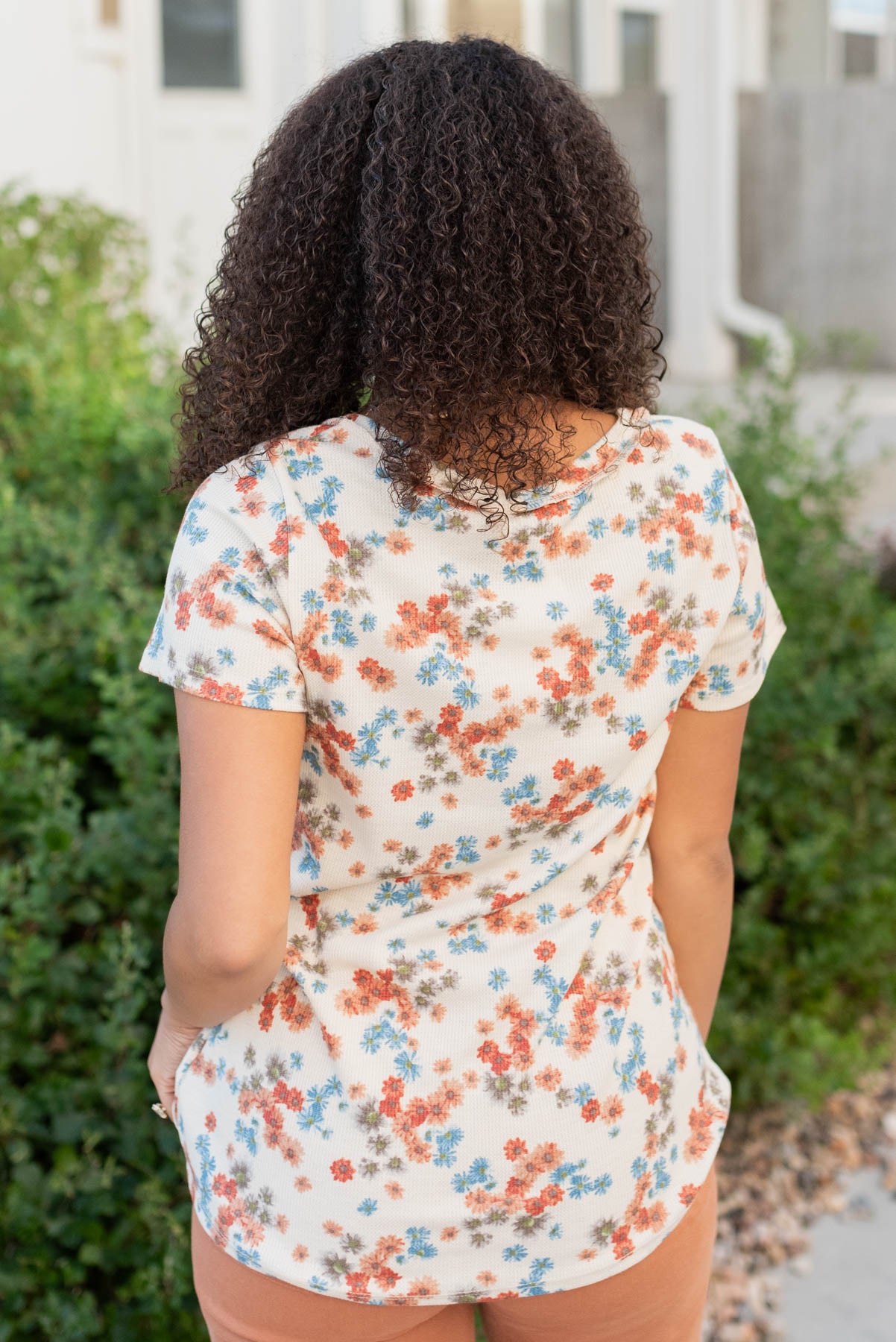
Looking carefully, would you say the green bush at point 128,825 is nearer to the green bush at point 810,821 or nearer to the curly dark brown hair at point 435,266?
the green bush at point 810,821

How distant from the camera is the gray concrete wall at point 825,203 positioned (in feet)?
31.3

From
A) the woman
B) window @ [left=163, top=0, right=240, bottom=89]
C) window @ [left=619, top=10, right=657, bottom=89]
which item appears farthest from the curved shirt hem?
window @ [left=619, top=10, right=657, bottom=89]

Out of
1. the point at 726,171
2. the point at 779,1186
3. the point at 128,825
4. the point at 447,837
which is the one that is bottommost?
the point at 779,1186

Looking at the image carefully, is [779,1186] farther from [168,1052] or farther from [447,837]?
[447,837]

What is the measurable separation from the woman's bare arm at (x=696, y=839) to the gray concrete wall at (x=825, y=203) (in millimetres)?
8469

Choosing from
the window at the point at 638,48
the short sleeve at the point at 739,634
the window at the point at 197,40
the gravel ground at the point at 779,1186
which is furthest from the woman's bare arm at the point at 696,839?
the window at the point at 638,48

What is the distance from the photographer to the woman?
1155mm

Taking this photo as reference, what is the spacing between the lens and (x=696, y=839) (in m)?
1.50

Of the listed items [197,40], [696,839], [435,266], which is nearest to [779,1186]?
[696,839]

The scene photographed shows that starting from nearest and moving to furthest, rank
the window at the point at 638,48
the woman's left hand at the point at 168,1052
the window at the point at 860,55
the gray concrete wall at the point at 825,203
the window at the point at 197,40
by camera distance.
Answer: the woman's left hand at the point at 168,1052 < the window at the point at 197,40 < the gray concrete wall at the point at 825,203 < the window at the point at 638,48 < the window at the point at 860,55

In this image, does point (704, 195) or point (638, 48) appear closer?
point (704, 195)

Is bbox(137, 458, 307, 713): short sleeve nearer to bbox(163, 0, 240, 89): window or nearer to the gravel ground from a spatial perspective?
the gravel ground

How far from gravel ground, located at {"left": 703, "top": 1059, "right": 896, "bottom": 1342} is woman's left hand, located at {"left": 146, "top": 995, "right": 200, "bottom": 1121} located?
166 centimetres

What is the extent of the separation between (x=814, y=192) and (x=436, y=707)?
31.8ft
